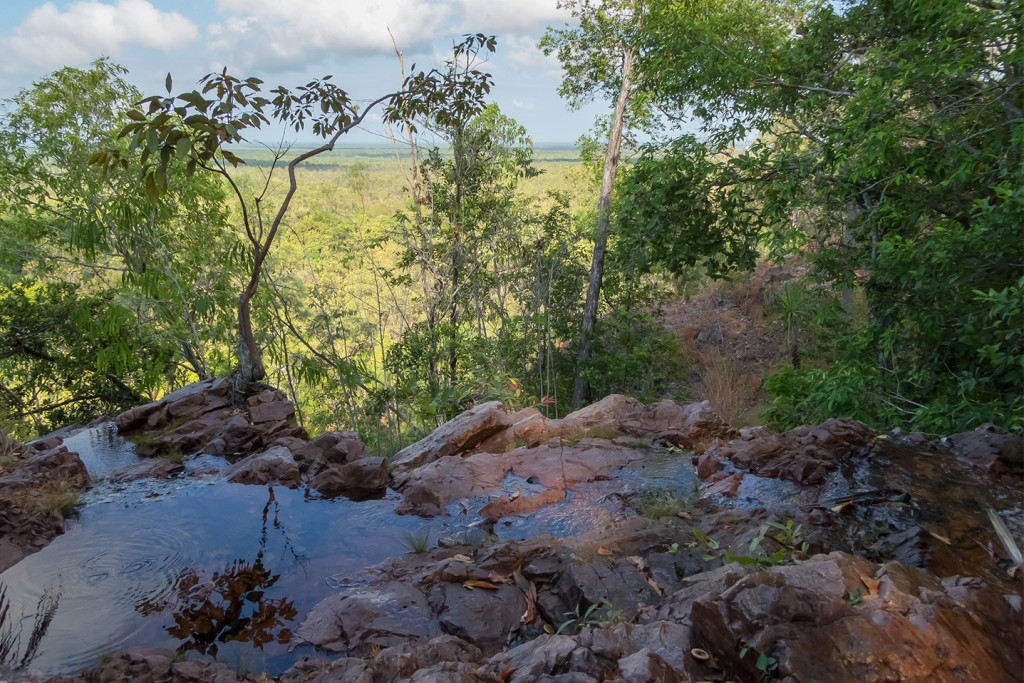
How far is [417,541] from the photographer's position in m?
4.02

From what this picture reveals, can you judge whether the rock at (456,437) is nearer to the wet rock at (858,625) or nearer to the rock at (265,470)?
the rock at (265,470)

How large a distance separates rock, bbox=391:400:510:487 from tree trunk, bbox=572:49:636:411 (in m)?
5.53

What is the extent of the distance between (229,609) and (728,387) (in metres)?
10.4

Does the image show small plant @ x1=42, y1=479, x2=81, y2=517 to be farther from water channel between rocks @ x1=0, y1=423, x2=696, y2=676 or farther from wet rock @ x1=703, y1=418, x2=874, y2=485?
wet rock @ x1=703, y1=418, x2=874, y2=485

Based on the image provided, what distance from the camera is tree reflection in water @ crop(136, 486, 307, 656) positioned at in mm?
3074

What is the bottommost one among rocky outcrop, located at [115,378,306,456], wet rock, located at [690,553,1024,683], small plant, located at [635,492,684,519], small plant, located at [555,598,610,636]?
rocky outcrop, located at [115,378,306,456]

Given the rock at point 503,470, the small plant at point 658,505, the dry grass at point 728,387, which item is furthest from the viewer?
the dry grass at point 728,387

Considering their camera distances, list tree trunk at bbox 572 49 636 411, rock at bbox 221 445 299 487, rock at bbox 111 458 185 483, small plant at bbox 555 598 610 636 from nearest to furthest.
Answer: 1. small plant at bbox 555 598 610 636
2. rock at bbox 221 445 299 487
3. rock at bbox 111 458 185 483
4. tree trunk at bbox 572 49 636 411

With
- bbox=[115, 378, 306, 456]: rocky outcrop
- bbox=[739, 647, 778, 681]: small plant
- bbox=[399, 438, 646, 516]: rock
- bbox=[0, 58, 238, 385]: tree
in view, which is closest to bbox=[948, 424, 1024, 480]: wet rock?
bbox=[399, 438, 646, 516]: rock

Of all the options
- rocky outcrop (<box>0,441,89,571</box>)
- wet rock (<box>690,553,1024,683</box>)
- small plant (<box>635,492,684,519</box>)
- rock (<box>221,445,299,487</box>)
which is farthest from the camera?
rock (<box>221,445,299,487</box>)

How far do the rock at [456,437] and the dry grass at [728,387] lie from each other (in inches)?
227

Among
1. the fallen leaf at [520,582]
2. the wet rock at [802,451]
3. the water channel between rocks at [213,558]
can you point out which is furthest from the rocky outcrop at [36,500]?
the wet rock at [802,451]

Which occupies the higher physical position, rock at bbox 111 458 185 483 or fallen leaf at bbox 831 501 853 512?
fallen leaf at bbox 831 501 853 512

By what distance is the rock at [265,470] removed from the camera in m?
5.02
